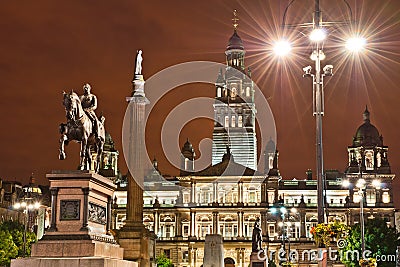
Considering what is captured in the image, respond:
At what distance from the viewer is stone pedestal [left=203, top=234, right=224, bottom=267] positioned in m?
47.0

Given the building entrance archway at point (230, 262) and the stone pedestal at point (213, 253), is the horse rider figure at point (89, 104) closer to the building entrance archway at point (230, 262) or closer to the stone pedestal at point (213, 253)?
the stone pedestal at point (213, 253)

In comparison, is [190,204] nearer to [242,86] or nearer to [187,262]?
[187,262]

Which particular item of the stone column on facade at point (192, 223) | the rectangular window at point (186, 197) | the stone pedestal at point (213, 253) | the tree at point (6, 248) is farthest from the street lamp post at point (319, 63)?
the rectangular window at point (186, 197)

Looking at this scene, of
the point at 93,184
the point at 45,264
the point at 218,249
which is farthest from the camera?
the point at 218,249

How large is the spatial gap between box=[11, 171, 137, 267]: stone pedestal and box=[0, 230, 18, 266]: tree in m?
41.8

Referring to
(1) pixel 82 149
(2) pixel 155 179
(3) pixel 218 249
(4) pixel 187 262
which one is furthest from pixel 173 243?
(1) pixel 82 149

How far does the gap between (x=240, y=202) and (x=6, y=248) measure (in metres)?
55.1

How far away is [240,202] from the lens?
108250mm

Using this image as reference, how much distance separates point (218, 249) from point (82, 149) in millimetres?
28833

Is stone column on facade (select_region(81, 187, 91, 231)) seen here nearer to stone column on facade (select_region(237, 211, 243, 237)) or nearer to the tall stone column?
the tall stone column

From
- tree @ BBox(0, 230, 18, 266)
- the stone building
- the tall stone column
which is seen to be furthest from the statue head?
the stone building

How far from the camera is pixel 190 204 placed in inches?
4306

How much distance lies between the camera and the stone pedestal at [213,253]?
154 ft

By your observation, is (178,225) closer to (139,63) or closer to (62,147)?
(139,63)
